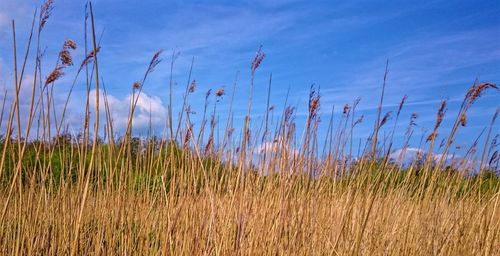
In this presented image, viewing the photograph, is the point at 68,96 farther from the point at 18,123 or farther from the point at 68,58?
the point at 18,123

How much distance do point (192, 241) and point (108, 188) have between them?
1.90 feet

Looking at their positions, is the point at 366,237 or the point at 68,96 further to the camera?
the point at 366,237

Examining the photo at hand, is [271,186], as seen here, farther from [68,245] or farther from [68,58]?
[68,58]

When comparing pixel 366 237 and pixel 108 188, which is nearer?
pixel 108 188

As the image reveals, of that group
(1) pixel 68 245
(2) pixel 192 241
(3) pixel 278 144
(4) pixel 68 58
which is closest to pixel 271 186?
(3) pixel 278 144

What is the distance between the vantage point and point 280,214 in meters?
2.43

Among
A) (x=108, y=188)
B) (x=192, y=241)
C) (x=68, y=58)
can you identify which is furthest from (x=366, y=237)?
(x=68, y=58)

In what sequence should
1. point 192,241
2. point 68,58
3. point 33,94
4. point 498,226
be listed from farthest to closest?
point 498,226 → point 192,241 → point 68,58 → point 33,94

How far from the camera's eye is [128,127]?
199 centimetres

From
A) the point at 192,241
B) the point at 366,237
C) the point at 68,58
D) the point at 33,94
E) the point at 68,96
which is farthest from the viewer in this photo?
the point at 366,237

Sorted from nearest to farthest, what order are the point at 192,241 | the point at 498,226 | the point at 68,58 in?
1. the point at 68,58
2. the point at 192,241
3. the point at 498,226

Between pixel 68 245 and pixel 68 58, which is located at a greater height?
pixel 68 58

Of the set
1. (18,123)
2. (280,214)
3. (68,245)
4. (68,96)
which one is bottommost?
(68,245)

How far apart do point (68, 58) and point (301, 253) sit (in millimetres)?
1385
